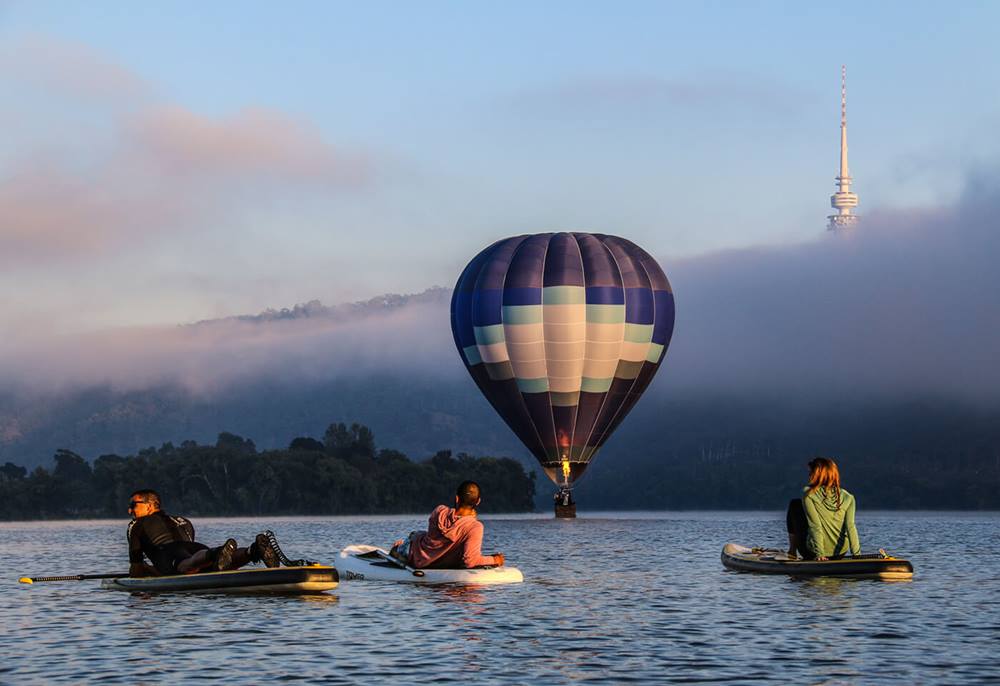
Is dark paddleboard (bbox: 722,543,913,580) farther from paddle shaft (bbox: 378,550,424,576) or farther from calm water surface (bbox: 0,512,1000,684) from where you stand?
paddle shaft (bbox: 378,550,424,576)

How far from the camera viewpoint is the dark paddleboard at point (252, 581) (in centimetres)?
4212

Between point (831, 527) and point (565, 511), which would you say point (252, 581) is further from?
point (565, 511)

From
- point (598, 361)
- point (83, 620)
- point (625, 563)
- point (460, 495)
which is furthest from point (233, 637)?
point (598, 361)

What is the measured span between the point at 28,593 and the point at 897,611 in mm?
24768

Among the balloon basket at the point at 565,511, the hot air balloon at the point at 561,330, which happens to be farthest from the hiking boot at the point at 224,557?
the balloon basket at the point at 565,511

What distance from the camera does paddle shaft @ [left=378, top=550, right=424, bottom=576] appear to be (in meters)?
46.2

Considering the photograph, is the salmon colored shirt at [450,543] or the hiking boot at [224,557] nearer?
the hiking boot at [224,557]

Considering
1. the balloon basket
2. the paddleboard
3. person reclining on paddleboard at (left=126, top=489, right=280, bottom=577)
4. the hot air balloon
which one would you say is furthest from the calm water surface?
the balloon basket

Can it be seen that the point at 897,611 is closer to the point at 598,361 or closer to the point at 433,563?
the point at 433,563

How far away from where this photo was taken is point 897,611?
134ft

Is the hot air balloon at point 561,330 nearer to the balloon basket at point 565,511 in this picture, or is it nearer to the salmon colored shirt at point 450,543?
the balloon basket at point 565,511

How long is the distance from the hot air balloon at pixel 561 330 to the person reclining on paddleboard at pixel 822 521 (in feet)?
239

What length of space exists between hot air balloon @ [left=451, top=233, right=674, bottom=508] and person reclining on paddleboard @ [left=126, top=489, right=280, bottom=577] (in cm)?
7744

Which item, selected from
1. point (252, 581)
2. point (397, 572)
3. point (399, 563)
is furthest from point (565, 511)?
point (252, 581)
